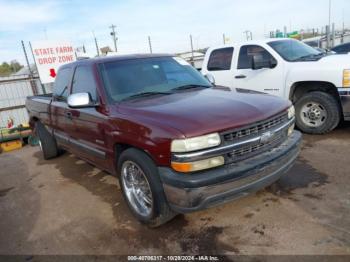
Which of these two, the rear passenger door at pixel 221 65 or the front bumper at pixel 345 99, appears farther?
the rear passenger door at pixel 221 65

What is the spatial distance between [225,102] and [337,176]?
202 centimetres

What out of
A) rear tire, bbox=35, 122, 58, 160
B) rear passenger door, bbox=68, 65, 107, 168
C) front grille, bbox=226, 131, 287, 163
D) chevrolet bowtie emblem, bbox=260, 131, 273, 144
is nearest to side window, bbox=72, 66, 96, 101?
rear passenger door, bbox=68, 65, 107, 168

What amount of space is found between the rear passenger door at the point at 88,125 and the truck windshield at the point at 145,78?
24 centimetres

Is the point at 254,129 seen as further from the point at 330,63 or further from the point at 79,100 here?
the point at 330,63

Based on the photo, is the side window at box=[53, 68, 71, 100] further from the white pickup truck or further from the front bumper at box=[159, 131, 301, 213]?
the front bumper at box=[159, 131, 301, 213]

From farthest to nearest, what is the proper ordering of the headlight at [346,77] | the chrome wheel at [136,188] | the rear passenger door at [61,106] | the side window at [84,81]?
1. the headlight at [346,77]
2. the rear passenger door at [61,106]
3. the side window at [84,81]
4. the chrome wheel at [136,188]

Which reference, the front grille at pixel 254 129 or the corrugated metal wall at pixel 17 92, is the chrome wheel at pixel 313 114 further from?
the corrugated metal wall at pixel 17 92

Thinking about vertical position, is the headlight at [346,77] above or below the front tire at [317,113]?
above

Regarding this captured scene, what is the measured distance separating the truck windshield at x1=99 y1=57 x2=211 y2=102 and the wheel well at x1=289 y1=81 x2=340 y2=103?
2.55m

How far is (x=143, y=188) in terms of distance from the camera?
351 cm

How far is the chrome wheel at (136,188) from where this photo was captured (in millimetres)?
3442

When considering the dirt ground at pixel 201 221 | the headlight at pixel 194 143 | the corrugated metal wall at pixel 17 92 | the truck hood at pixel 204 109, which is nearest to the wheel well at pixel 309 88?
the dirt ground at pixel 201 221

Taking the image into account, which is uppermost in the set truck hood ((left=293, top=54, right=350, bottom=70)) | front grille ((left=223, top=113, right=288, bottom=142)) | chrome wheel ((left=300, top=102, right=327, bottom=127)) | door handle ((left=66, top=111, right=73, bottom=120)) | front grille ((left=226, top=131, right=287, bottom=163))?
truck hood ((left=293, top=54, right=350, bottom=70))

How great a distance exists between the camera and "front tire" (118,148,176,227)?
305 cm
